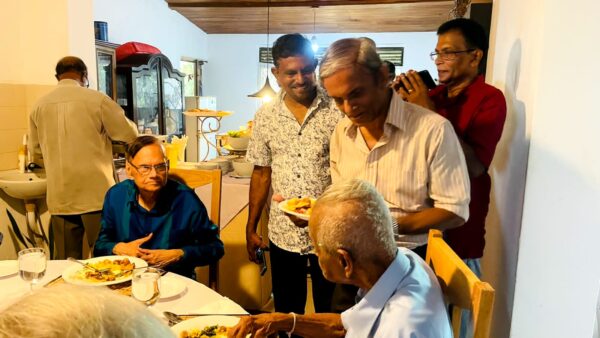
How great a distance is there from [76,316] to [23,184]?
9.44 ft

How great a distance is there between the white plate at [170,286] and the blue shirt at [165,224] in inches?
11.5

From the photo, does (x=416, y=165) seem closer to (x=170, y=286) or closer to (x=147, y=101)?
(x=170, y=286)

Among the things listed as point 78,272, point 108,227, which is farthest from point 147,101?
point 78,272

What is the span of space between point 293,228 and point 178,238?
1.52 ft

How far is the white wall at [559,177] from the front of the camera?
142 centimetres

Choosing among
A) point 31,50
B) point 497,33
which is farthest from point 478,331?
point 31,50

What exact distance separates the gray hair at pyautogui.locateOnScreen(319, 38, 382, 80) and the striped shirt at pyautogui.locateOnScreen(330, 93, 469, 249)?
144mm

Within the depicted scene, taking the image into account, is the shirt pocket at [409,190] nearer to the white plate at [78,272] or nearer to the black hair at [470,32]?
the black hair at [470,32]

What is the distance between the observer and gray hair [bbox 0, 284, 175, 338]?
0.42 m

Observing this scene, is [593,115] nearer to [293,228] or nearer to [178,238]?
[293,228]

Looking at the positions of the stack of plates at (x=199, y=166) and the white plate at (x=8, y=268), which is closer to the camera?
the white plate at (x=8, y=268)

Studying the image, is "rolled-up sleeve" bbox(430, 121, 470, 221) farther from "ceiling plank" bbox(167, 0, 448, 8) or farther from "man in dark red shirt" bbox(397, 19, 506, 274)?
"ceiling plank" bbox(167, 0, 448, 8)

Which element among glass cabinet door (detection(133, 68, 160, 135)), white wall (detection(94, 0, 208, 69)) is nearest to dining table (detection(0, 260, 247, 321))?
glass cabinet door (detection(133, 68, 160, 135))

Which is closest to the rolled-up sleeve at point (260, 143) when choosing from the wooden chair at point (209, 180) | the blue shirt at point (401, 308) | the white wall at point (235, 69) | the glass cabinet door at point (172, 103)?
the wooden chair at point (209, 180)
